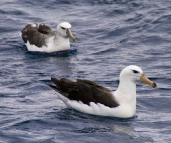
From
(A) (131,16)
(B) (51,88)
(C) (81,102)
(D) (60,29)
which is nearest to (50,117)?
(C) (81,102)

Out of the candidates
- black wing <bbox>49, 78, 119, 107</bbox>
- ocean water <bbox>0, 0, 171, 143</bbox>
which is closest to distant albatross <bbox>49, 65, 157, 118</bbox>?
black wing <bbox>49, 78, 119, 107</bbox>

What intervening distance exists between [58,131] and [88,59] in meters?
6.53

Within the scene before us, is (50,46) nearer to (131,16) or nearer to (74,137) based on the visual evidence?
(131,16)

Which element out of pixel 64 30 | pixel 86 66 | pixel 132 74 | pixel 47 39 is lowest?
pixel 86 66

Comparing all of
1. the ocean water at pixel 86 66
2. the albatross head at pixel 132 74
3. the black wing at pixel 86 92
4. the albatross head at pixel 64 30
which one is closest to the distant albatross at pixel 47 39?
the albatross head at pixel 64 30

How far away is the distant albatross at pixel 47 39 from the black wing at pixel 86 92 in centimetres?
607

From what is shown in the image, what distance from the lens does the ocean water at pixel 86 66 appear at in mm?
15203

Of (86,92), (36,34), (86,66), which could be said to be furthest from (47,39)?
(86,92)

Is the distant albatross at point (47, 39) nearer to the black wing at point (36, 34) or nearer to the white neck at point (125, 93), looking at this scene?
the black wing at point (36, 34)

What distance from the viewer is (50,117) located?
52.3ft

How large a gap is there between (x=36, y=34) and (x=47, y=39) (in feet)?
1.22

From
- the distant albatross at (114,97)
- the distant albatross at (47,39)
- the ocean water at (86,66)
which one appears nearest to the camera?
the ocean water at (86,66)

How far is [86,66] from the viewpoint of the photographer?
20609mm

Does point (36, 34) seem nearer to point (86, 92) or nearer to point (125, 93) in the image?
point (86, 92)
